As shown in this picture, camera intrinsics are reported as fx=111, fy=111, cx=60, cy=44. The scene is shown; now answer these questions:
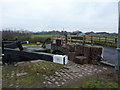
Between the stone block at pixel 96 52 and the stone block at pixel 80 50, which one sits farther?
the stone block at pixel 80 50

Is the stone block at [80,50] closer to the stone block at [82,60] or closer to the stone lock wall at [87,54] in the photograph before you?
the stone lock wall at [87,54]

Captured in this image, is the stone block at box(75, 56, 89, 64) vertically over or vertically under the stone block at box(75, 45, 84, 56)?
under

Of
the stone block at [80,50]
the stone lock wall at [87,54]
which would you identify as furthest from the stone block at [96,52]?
the stone block at [80,50]

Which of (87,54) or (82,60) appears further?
(87,54)

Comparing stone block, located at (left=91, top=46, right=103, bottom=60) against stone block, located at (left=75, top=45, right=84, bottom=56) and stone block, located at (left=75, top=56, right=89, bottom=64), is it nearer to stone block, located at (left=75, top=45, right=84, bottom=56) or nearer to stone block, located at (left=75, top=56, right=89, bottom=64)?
stone block, located at (left=75, top=56, right=89, bottom=64)

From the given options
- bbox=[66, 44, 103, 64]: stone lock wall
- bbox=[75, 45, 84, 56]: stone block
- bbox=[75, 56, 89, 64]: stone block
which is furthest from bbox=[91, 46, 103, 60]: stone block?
bbox=[75, 45, 84, 56]: stone block

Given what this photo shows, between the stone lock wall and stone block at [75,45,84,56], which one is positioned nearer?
the stone lock wall

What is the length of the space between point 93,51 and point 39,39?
15568mm

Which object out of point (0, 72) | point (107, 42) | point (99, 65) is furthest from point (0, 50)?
point (107, 42)

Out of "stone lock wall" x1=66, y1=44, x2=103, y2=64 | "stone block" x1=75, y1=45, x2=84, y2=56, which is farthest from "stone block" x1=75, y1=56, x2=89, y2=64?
"stone block" x1=75, y1=45, x2=84, y2=56

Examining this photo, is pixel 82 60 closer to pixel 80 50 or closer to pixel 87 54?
pixel 87 54

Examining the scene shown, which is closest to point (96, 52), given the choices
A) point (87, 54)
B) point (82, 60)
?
point (87, 54)

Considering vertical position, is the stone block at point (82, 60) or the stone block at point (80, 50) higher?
the stone block at point (80, 50)

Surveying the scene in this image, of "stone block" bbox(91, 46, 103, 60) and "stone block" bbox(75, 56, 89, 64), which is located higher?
"stone block" bbox(91, 46, 103, 60)
